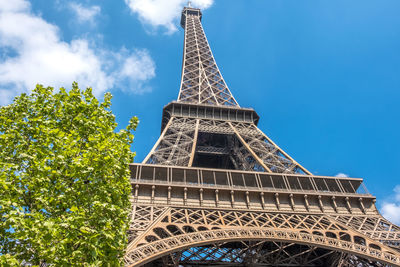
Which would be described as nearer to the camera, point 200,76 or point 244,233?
point 244,233

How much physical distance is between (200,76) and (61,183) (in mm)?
36498

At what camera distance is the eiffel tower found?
17.2 m

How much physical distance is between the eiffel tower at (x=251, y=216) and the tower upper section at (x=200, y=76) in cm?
1105

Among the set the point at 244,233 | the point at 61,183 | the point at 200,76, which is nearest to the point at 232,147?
the point at 200,76

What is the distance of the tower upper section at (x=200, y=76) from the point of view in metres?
39.5

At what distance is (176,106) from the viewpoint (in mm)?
35062

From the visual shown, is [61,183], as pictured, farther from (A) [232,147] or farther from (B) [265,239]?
(A) [232,147]

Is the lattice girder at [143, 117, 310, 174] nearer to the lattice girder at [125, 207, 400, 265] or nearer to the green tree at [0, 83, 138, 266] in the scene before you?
the lattice girder at [125, 207, 400, 265]

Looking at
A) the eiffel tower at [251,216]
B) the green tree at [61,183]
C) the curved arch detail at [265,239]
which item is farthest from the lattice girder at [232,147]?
the green tree at [61,183]

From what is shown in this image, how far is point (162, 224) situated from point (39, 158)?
396 inches

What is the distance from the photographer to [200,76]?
1713 inches

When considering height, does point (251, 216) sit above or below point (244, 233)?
above

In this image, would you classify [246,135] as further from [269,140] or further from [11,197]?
[11,197]

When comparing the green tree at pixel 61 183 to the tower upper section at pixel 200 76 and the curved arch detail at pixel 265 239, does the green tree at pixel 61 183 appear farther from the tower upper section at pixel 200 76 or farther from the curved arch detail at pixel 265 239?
the tower upper section at pixel 200 76
